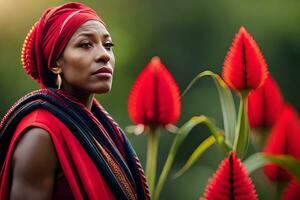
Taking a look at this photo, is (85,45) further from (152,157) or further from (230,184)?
(230,184)

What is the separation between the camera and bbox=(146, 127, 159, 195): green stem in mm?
2199

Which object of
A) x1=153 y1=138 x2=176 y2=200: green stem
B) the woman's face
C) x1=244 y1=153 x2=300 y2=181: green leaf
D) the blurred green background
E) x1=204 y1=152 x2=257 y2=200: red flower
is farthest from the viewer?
the blurred green background

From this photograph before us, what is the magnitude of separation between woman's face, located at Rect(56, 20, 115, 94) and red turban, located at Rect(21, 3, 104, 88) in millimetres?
17

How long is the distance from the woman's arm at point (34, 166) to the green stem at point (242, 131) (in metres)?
0.44

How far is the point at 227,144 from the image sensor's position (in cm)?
206

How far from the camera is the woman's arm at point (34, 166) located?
74.0 inches

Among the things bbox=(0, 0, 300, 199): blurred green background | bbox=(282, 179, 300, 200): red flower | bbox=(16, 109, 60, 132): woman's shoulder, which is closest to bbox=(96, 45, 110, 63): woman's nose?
bbox=(16, 109, 60, 132): woman's shoulder

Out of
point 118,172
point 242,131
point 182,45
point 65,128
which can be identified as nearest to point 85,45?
point 65,128

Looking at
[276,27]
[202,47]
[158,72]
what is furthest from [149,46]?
[158,72]

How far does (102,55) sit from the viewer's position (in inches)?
79.7

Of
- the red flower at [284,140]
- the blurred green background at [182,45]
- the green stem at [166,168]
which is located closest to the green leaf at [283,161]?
the red flower at [284,140]

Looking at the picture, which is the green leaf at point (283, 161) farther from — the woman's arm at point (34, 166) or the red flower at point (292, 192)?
the woman's arm at point (34, 166)

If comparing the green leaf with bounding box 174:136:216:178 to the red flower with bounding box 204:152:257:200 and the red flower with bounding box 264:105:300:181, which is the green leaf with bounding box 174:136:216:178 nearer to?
the red flower with bounding box 264:105:300:181

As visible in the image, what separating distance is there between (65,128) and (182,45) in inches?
203
